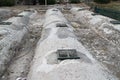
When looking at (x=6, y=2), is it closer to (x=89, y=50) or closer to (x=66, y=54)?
(x=89, y=50)

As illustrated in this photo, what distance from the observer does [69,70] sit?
4461 mm

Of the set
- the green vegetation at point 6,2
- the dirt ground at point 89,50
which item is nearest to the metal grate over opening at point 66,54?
the dirt ground at point 89,50

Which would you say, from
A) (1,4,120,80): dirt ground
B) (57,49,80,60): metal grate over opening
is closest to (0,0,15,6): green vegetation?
(1,4,120,80): dirt ground

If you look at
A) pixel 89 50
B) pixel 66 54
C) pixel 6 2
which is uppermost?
pixel 66 54

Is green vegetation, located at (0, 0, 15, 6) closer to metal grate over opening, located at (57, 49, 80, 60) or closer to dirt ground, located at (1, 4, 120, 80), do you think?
dirt ground, located at (1, 4, 120, 80)

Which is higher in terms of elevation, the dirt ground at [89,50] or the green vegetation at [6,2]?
the green vegetation at [6,2]

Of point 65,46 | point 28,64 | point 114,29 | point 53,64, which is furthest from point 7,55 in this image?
point 114,29

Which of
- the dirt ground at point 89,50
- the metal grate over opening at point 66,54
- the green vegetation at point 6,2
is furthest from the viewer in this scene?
the green vegetation at point 6,2

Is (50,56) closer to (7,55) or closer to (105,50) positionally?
(7,55)

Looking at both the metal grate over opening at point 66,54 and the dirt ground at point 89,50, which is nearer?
the metal grate over opening at point 66,54

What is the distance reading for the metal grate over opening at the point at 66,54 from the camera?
17.2 ft

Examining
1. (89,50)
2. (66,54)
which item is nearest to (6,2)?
(89,50)

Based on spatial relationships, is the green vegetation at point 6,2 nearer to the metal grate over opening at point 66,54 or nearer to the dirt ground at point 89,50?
the dirt ground at point 89,50

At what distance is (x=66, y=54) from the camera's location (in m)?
5.48
